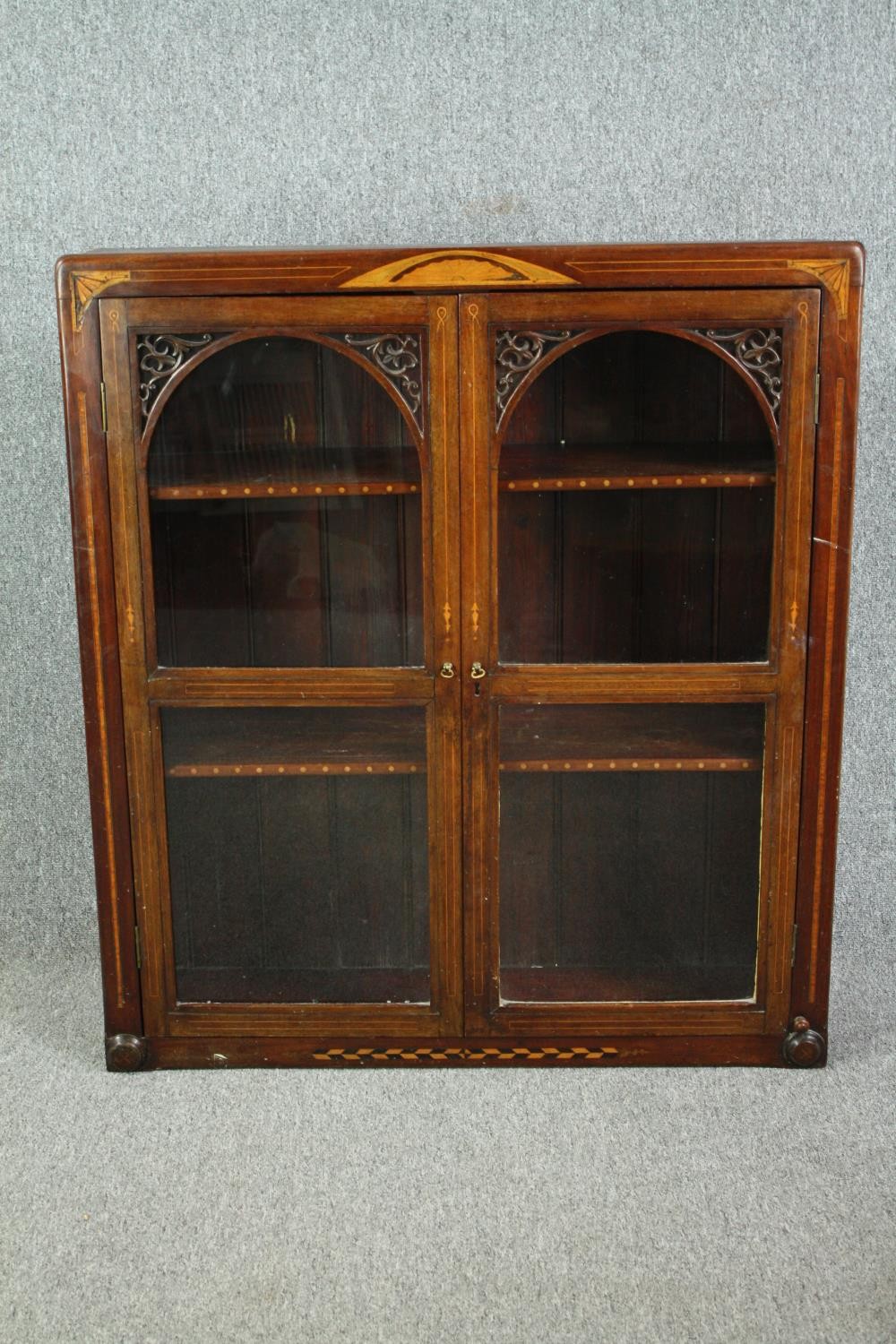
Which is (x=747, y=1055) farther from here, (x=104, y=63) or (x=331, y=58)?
(x=104, y=63)

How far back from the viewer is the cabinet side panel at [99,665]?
1.54 metres

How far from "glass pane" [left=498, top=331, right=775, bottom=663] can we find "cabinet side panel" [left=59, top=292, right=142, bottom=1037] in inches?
20.1

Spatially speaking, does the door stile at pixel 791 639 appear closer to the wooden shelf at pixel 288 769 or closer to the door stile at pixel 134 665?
the wooden shelf at pixel 288 769

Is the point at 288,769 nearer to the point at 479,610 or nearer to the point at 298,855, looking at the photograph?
the point at 298,855

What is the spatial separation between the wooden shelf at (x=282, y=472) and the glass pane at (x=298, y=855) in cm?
29

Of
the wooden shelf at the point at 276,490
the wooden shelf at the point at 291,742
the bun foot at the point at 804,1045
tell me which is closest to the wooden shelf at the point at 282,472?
the wooden shelf at the point at 276,490

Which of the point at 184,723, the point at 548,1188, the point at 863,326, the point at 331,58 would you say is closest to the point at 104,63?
the point at 331,58

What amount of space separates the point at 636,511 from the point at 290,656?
494 millimetres

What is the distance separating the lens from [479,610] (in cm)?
160

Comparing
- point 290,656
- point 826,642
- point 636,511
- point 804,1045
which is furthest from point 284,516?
point 804,1045

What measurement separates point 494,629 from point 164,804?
1.64ft

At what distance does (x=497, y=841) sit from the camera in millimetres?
1675

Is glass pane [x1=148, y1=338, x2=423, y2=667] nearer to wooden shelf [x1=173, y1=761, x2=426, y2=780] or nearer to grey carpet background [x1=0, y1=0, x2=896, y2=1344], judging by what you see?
wooden shelf [x1=173, y1=761, x2=426, y2=780]

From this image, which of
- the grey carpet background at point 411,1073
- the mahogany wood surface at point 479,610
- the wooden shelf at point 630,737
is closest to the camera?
the grey carpet background at point 411,1073
